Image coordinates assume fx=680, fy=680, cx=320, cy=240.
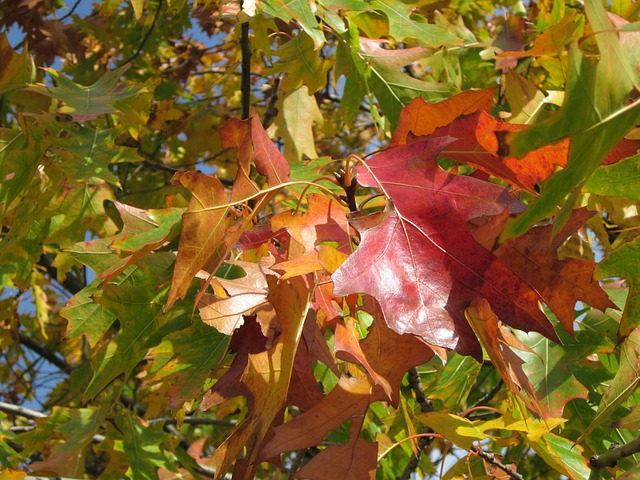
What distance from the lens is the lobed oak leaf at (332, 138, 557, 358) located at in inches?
33.6

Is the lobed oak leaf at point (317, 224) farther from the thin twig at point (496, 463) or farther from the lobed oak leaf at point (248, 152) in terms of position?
the thin twig at point (496, 463)

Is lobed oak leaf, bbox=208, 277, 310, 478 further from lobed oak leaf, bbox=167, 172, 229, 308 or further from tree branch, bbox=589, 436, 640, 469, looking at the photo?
tree branch, bbox=589, 436, 640, 469

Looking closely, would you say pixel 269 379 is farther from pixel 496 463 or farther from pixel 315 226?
pixel 496 463

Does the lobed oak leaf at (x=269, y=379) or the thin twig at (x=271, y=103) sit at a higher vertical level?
the lobed oak leaf at (x=269, y=379)

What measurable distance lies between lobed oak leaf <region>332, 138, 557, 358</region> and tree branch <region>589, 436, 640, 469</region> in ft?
1.08

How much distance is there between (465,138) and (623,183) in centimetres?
28

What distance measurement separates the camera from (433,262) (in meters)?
0.92

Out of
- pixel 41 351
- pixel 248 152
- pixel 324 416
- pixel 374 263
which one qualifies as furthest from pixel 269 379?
pixel 41 351

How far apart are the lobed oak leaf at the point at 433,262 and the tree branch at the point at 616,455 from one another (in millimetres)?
328

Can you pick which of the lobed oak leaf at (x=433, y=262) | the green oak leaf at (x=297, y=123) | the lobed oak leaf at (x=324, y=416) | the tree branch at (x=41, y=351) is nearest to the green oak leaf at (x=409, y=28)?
the green oak leaf at (x=297, y=123)

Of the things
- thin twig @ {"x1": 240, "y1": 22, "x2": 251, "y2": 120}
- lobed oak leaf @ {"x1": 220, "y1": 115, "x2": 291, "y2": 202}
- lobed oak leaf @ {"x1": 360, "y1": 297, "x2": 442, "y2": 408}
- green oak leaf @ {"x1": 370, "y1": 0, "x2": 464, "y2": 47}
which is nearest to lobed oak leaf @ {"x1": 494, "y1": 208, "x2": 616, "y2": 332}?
lobed oak leaf @ {"x1": 360, "y1": 297, "x2": 442, "y2": 408}

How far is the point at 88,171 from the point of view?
5.80ft

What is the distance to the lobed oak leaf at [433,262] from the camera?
854mm

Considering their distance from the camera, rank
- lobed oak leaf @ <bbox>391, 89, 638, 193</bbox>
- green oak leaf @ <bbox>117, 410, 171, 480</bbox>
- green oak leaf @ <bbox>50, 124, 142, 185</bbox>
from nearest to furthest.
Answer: lobed oak leaf @ <bbox>391, 89, 638, 193</bbox> < green oak leaf @ <bbox>50, 124, 142, 185</bbox> < green oak leaf @ <bbox>117, 410, 171, 480</bbox>
